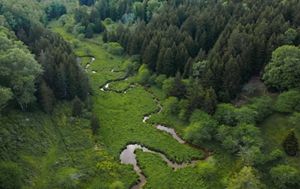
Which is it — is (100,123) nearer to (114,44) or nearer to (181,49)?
(181,49)

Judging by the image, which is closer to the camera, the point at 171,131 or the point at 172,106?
the point at 171,131

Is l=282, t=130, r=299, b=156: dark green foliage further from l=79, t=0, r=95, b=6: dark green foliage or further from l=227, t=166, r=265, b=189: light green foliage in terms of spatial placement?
l=79, t=0, r=95, b=6: dark green foliage

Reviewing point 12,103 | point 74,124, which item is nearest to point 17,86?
point 12,103

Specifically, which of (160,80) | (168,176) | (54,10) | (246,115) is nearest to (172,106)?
(160,80)

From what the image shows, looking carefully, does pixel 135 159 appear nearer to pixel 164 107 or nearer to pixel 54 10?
pixel 164 107

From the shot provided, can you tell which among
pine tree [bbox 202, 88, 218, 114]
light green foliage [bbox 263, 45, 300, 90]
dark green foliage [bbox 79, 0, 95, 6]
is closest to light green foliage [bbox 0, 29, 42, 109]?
pine tree [bbox 202, 88, 218, 114]

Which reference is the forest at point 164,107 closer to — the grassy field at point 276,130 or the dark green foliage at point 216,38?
the grassy field at point 276,130

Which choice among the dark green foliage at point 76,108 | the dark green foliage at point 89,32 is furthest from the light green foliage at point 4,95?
the dark green foliage at point 89,32
